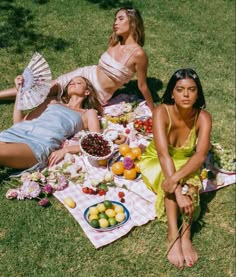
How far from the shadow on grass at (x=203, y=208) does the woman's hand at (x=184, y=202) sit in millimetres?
530

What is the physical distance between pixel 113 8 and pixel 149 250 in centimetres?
675

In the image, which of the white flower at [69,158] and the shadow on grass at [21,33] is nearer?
the white flower at [69,158]

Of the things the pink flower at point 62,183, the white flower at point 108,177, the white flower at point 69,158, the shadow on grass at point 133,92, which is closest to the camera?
the pink flower at point 62,183

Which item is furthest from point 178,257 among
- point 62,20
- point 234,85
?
point 62,20

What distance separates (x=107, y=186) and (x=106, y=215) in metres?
0.60

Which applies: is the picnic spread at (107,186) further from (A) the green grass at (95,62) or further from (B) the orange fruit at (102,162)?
(A) the green grass at (95,62)

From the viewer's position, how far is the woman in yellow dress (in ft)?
15.5

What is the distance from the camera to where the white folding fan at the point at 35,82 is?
5.89m

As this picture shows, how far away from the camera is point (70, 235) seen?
16.0 ft

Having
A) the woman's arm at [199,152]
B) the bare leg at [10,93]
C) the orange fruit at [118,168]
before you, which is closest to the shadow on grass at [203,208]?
the woman's arm at [199,152]

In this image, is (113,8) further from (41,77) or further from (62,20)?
(41,77)

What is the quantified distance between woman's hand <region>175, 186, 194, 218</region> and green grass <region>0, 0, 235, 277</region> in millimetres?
565

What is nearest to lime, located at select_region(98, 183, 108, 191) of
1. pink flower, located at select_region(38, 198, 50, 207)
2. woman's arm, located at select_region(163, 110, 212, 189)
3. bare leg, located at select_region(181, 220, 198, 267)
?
pink flower, located at select_region(38, 198, 50, 207)

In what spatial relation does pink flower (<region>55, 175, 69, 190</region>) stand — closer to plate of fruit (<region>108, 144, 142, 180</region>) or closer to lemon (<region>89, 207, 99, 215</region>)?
lemon (<region>89, 207, 99, 215</region>)
